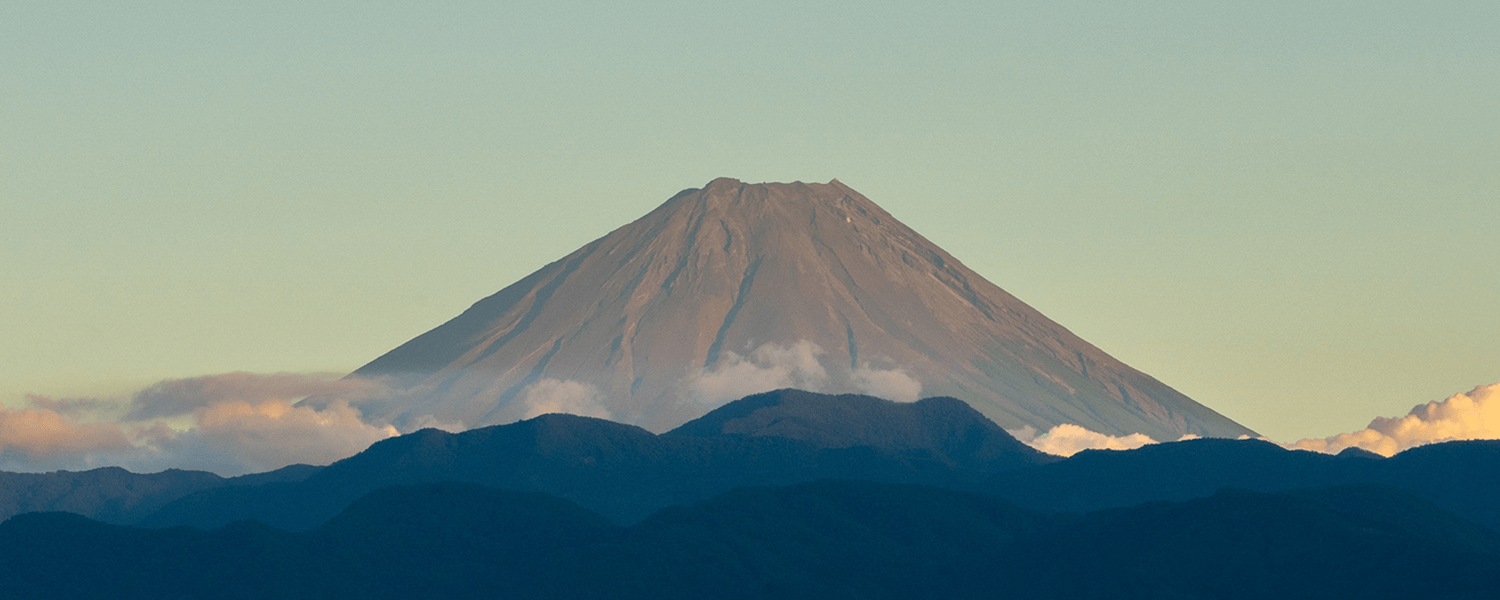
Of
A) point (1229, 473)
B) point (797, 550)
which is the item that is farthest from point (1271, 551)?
point (1229, 473)

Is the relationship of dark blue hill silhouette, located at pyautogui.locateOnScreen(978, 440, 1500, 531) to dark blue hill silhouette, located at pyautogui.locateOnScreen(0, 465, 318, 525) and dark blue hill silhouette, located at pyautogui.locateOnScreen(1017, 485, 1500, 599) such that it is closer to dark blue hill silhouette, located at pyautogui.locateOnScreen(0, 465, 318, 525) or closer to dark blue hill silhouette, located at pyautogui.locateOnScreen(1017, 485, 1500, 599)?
dark blue hill silhouette, located at pyautogui.locateOnScreen(1017, 485, 1500, 599)

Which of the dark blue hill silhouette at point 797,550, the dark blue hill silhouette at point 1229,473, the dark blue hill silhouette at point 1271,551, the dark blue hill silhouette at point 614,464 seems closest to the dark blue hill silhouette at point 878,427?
the dark blue hill silhouette at point 614,464

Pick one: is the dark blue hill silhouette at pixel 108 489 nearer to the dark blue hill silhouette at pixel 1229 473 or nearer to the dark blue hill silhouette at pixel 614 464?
the dark blue hill silhouette at pixel 614 464

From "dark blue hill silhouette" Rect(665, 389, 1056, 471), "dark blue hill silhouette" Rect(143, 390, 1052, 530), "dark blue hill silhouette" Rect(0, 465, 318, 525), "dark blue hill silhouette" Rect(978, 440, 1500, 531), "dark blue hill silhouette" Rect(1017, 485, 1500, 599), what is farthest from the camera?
"dark blue hill silhouette" Rect(665, 389, 1056, 471)

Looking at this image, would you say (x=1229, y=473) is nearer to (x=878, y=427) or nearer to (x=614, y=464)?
(x=878, y=427)

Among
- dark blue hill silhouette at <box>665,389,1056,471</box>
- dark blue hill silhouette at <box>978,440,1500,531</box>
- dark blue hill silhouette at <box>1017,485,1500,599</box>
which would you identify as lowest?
dark blue hill silhouette at <box>1017,485,1500,599</box>

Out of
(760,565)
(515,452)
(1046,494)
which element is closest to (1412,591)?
(760,565)

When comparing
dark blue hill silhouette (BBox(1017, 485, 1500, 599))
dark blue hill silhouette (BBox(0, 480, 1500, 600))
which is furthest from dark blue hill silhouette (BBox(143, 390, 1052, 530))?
dark blue hill silhouette (BBox(1017, 485, 1500, 599))
